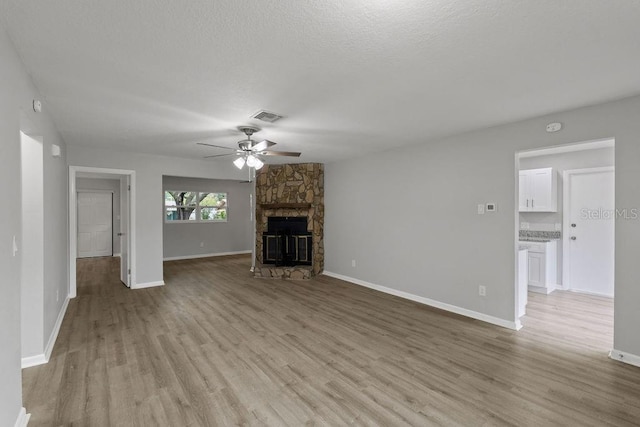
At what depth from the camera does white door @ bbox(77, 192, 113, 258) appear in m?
8.07

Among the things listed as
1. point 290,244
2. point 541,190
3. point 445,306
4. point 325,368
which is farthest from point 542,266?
point 290,244

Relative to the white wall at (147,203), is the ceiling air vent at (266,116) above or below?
above

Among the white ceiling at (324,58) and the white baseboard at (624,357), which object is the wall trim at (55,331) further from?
the white baseboard at (624,357)

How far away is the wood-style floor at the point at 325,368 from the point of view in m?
2.00

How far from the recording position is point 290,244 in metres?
6.28

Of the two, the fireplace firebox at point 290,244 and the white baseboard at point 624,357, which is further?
the fireplace firebox at point 290,244

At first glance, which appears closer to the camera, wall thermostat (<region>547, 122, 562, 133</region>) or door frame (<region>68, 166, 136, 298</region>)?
wall thermostat (<region>547, 122, 562, 133</region>)

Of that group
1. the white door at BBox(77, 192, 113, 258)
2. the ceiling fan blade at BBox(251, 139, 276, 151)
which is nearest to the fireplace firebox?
the ceiling fan blade at BBox(251, 139, 276, 151)

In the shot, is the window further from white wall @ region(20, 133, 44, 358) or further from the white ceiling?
white wall @ region(20, 133, 44, 358)

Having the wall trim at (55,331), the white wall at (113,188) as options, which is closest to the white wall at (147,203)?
the wall trim at (55,331)

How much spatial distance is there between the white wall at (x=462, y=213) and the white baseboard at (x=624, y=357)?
4cm

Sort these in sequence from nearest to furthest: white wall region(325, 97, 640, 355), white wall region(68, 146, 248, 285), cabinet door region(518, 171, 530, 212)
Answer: white wall region(325, 97, 640, 355) → white wall region(68, 146, 248, 285) → cabinet door region(518, 171, 530, 212)

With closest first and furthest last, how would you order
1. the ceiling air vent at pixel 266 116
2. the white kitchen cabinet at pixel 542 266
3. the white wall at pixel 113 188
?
the ceiling air vent at pixel 266 116
the white kitchen cabinet at pixel 542 266
the white wall at pixel 113 188

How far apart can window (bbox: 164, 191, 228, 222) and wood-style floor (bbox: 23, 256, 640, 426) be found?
4.13 m
